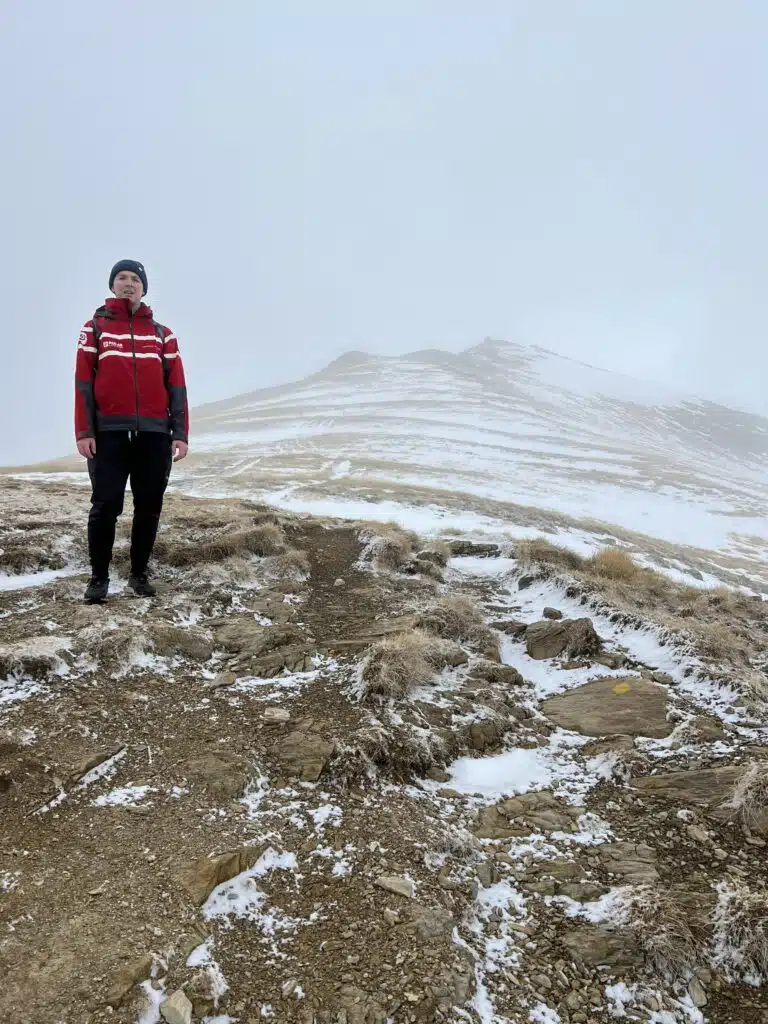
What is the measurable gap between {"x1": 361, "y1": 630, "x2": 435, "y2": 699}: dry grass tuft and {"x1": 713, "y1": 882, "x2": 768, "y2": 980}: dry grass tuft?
280cm

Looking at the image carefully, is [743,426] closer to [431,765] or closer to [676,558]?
[676,558]

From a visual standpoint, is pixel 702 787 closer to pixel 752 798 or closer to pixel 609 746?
pixel 752 798

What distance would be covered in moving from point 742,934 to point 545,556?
819 cm

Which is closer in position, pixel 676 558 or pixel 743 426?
pixel 676 558

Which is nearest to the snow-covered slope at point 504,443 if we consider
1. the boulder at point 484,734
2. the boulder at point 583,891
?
the boulder at point 484,734

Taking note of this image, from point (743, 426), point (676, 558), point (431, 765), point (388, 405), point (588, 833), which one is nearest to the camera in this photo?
point (588, 833)

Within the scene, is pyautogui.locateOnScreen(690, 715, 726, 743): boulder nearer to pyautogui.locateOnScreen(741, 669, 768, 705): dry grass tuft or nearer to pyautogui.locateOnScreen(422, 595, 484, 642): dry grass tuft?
pyautogui.locateOnScreen(741, 669, 768, 705): dry grass tuft

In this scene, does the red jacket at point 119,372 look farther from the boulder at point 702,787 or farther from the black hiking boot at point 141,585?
the boulder at point 702,787

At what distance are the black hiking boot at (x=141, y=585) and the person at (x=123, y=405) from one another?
0.44 meters

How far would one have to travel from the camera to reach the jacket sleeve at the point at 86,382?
5992mm

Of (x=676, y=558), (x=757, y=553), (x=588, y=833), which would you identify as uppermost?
(x=588, y=833)

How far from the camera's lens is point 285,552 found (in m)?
9.66

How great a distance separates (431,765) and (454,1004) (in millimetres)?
1912

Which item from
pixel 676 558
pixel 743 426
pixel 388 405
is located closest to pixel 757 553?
pixel 676 558
